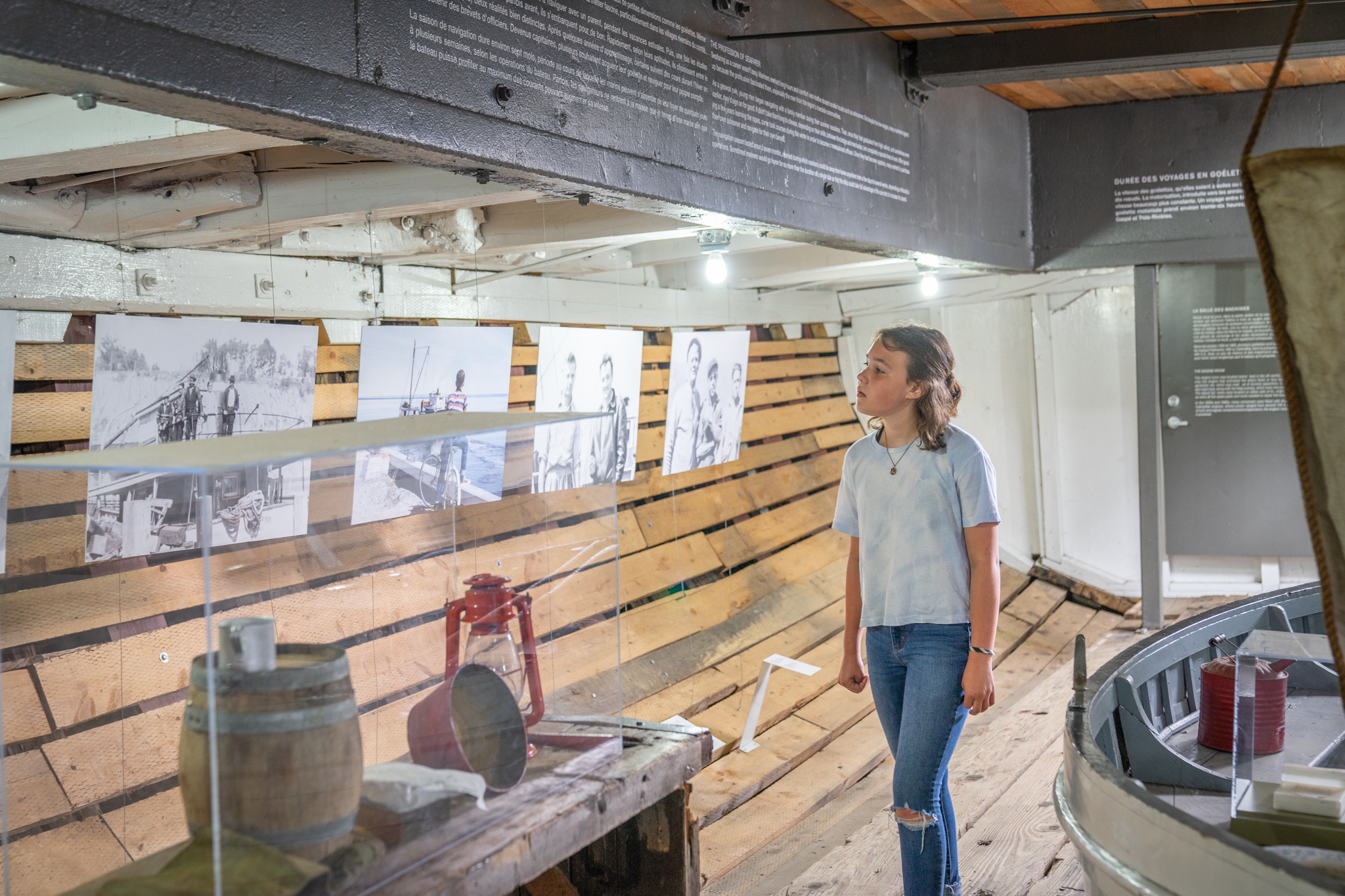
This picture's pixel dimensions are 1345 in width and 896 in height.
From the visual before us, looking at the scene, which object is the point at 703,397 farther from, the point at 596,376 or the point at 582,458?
the point at 582,458

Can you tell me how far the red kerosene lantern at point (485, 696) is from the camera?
180 cm

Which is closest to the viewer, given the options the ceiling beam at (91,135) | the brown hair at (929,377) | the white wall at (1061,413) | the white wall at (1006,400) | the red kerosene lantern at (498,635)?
the red kerosene lantern at (498,635)

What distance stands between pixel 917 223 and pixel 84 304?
3.30 meters

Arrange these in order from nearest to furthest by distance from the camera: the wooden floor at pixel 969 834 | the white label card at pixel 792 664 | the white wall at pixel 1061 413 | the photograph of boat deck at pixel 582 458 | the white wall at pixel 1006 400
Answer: the photograph of boat deck at pixel 582 458
the wooden floor at pixel 969 834
the white label card at pixel 792 664
the white wall at pixel 1061 413
the white wall at pixel 1006 400

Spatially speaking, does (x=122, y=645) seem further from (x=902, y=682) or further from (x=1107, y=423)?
(x=1107, y=423)

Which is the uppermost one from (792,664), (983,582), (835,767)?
(983,582)

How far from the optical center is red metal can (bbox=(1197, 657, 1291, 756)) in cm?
251

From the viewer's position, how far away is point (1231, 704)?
9.22 ft

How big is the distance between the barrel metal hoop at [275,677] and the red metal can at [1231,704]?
6.74ft

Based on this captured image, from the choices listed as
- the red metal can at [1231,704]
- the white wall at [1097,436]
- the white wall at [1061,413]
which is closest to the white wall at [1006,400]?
the white wall at [1061,413]

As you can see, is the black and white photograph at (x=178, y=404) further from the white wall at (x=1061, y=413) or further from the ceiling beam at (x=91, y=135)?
the white wall at (x=1061, y=413)

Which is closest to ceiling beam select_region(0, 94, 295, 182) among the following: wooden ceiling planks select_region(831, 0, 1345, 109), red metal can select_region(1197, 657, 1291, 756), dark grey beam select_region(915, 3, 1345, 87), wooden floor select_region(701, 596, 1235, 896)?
red metal can select_region(1197, 657, 1291, 756)

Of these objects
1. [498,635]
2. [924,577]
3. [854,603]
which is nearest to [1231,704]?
[924,577]

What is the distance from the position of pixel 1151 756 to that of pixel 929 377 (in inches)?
44.1
